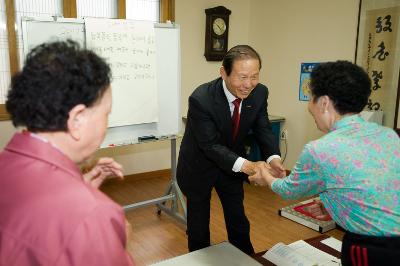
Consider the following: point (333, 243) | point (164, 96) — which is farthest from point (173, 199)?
point (333, 243)

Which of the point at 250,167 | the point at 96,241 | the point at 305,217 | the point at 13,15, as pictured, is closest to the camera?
the point at 96,241

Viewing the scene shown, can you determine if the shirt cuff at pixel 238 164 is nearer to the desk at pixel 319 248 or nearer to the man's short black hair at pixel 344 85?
the desk at pixel 319 248

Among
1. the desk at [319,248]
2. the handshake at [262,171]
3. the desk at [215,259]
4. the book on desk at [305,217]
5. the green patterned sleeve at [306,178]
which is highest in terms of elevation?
the green patterned sleeve at [306,178]

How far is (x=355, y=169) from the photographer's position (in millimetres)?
1079

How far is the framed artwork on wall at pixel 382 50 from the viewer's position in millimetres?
3188

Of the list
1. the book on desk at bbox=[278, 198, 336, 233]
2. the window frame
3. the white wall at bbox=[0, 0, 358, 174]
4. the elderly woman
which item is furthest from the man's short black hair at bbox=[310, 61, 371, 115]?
the white wall at bbox=[0, 0, 358, 174]

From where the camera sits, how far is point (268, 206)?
11.5 ft

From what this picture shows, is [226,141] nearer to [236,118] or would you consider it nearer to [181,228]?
[236,118]

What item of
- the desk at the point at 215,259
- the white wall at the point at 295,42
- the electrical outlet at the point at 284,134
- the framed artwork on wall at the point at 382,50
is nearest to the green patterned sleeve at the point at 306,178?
the desk at the point at 215,259

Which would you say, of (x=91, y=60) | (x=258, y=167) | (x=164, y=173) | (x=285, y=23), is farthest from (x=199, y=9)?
(x=91, y=60)

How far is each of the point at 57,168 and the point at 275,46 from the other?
4.07 m

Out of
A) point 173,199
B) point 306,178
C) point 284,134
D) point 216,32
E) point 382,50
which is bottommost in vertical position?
point 173,199

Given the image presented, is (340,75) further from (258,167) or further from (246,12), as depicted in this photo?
(246,12)

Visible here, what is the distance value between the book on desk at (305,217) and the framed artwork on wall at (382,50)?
3.52 feet
